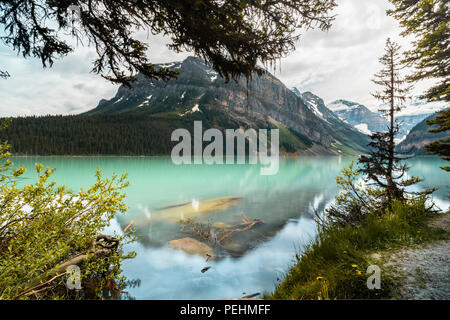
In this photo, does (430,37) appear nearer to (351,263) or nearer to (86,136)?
(351,263)

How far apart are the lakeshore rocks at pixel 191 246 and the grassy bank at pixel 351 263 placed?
6.12 meters

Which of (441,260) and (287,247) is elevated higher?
(441,260)

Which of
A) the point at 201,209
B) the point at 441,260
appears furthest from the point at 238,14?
the point at 201,209

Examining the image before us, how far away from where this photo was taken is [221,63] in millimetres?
4578

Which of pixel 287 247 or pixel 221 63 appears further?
pixel 287 247

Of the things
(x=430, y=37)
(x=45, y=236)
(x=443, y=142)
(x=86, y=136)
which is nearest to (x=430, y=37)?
(x=430, y=37)

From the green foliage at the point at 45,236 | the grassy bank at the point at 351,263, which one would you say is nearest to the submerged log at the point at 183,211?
the green foliage at the point at 45,236

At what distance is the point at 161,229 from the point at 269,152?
16223cm

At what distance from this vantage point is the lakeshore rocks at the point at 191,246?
1004 centimetres
